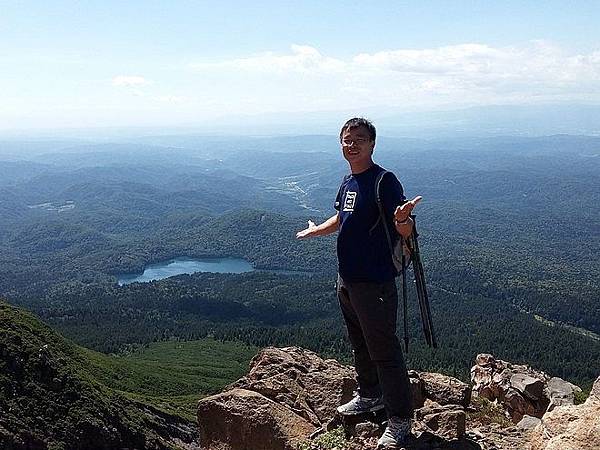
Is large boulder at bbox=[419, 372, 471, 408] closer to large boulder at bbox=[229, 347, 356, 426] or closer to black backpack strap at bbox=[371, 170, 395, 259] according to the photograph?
large boulder at bbox=[229, 347, 356, 426]

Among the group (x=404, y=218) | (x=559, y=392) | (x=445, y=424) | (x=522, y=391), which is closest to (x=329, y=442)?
(x=445, y=424)

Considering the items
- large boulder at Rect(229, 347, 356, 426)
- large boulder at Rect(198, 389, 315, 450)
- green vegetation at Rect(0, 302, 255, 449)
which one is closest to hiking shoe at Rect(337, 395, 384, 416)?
large boulder at Rect(198, 389, 315, 450)

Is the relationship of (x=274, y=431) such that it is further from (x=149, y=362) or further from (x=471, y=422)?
(x=149, y=362)

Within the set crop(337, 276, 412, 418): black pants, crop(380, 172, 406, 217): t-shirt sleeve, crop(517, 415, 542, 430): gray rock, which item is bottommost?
crop(517, 415, 542, 430): gray rock

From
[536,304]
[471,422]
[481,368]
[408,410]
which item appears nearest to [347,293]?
[408,410]

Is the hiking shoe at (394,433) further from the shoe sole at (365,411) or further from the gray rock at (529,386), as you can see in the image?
the gray rock at (529,386)

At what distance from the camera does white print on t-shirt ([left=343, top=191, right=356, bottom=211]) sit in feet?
24.8

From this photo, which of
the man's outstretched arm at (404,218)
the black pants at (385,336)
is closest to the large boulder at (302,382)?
the black pants at (385,336)

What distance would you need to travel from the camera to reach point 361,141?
766 cm

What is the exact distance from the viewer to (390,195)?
728 cm

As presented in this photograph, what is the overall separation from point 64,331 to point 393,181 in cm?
15281

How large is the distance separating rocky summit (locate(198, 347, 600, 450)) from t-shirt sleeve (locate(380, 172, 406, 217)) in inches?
131

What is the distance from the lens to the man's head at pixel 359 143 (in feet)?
25.1

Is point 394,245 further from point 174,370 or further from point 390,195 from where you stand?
point 174,370
